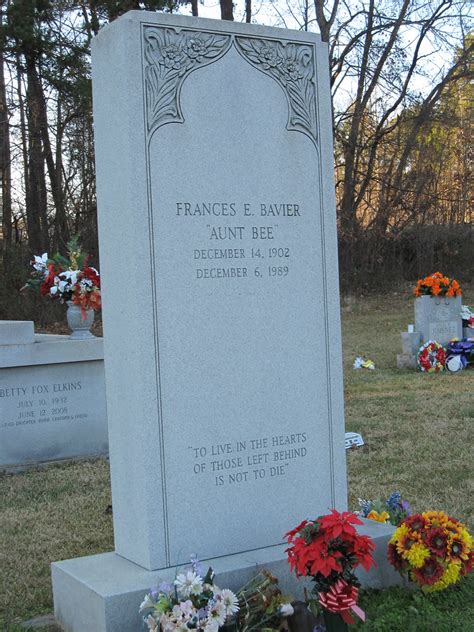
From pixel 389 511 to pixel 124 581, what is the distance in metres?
1.70

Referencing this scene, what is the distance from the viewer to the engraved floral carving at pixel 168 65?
12.0 ft

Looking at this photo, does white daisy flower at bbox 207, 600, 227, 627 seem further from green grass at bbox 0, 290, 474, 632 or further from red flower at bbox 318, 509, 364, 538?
green grass at bbox 0, 290, 474, 632

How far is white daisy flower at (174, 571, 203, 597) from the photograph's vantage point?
3.27m

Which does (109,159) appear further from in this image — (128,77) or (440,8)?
(440,8)

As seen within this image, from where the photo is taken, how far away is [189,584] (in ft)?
10.8

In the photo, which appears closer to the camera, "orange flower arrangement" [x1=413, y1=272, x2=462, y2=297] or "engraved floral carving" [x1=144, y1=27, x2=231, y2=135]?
"engraved floral carving" [x1=144, y1=27, x2=231, y2=135]

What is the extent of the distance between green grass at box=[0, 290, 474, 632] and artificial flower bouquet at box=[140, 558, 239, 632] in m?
0.76

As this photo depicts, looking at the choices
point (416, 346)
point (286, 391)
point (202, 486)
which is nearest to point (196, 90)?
point (286, 391)

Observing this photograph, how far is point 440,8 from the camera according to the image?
24.6m

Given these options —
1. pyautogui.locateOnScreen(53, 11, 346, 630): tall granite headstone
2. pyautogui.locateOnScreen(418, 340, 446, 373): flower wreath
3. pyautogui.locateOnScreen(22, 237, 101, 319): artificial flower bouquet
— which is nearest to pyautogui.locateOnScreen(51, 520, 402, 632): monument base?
Answer: pyautogui.locateOnScreen(53, 11, 346, 630): tall granite headstone

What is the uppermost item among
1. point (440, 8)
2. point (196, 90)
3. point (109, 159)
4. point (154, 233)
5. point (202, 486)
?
point (440, 8)

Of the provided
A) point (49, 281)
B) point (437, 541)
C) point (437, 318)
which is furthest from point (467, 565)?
point (437, 318)

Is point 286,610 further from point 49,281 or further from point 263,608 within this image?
point 49,281

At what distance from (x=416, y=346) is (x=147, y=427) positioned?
10.2 meters
